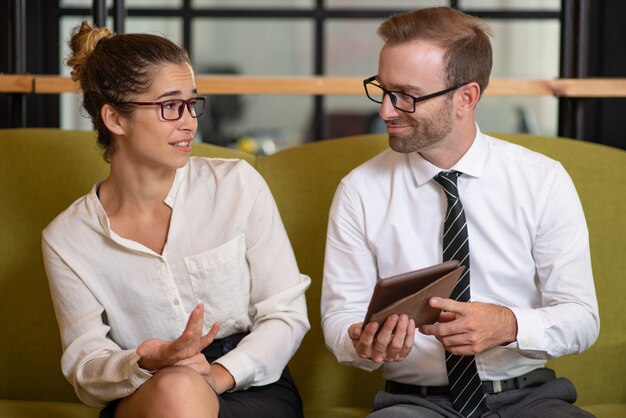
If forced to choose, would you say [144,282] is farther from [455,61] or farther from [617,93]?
[617,93]

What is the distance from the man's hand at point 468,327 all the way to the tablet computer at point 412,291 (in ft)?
0.18

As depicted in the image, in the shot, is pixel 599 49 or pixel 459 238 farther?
pixel 599 49

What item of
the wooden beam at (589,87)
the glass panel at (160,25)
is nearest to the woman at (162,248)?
the wooden beam at (589,87)

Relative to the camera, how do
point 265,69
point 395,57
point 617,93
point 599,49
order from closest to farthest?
point 395,57 < point 617,93 < point 599,49 < point 265,69

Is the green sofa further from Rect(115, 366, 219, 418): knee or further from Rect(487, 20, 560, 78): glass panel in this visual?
Rect(487, 20, 560, 78): glass panel

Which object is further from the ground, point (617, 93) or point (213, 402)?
point (617, 93)

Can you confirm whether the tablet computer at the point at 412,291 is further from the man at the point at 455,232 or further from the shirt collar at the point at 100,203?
the shirt collar at the point at 100,203

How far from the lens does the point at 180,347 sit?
1.70 m

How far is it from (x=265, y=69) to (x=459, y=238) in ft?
9.92

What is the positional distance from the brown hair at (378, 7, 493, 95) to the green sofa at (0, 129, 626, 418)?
44 cm

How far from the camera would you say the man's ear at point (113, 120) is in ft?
6.64

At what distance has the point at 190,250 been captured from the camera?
2051mm

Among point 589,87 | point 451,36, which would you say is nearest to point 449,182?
point 451,36

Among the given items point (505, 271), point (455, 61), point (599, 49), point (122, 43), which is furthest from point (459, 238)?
point (599, 49)
